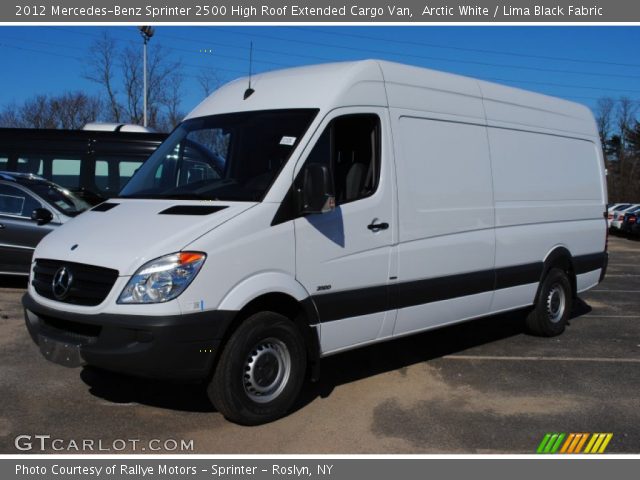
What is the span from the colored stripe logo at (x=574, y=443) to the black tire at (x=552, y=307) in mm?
3167

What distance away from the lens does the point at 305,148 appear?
5281 millimetres

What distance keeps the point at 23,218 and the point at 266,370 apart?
681 centimetres

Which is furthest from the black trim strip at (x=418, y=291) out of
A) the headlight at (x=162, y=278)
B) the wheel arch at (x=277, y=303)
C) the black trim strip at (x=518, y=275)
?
the headlight at (x=162, y=278)

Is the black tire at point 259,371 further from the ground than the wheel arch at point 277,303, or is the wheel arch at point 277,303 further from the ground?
the wheel arch at point 277,303

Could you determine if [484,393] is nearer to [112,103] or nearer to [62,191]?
[62,191]

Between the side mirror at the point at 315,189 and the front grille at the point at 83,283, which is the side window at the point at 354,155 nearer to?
the side mirror at the point at 315,189

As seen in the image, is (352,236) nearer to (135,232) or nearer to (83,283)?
(135,232)

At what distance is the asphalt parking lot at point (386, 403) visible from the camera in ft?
15.9

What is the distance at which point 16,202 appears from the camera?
1051 centimetres

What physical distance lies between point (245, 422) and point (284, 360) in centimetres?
53

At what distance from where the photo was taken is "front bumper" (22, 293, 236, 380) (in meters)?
4.50

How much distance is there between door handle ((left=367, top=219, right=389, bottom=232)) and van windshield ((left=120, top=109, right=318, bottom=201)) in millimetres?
949

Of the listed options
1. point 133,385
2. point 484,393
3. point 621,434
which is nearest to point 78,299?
point 133,385

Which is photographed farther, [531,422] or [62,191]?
[62,191]
